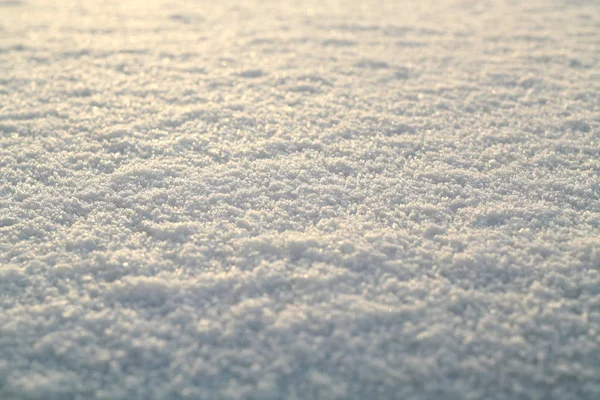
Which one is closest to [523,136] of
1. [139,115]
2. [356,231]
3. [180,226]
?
[356,231]

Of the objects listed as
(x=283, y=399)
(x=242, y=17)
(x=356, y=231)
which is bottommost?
(x=283, y=399)

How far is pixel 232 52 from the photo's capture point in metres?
2.16

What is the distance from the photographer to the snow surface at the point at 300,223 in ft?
2.78

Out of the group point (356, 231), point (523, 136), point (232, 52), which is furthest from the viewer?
point (232, 52)

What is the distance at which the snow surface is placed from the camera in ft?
2.78

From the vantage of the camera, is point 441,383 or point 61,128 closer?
point 441,383

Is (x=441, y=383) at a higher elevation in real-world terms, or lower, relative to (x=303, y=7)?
lower

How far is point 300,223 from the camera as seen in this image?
45.1 inches

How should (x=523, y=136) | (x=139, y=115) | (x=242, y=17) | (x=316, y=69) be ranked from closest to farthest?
(x=523, y=136)
(x=139, y=115)
(x=316, y=69)
(x=242, y=17)

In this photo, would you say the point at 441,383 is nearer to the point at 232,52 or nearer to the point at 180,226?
the point at 180,226

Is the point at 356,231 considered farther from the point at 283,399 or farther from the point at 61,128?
the point at 61,128

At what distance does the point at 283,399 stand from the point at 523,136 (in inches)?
42.7

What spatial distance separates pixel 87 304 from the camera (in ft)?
3.11

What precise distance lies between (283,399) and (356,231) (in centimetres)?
42
